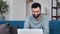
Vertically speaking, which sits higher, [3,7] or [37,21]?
[3,7]

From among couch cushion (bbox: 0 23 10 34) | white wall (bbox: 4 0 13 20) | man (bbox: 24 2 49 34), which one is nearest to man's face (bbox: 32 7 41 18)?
man (bbox: 24 2 49 34)

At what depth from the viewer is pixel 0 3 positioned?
5.79 m

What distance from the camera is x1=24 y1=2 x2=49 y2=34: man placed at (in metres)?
2.38

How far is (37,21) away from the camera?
8.12 feet

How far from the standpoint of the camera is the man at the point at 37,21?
2381 millimetres

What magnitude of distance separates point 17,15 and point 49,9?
4.51 feet

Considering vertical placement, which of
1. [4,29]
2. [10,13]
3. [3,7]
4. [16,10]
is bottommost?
[4,29]

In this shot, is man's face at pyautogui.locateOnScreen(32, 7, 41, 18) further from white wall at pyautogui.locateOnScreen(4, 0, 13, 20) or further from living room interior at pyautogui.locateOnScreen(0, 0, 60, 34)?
white wall at pyautogui.locateOnScreen(4, 0, 13, 20)

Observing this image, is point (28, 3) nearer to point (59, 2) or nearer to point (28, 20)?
point (59, 2)

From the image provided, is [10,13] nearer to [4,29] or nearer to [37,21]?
[37,21]

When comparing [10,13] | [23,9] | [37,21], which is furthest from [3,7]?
[37,21]

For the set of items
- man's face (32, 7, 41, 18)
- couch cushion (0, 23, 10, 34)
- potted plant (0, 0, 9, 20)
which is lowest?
couch cushion (0, 23, 10, 34)

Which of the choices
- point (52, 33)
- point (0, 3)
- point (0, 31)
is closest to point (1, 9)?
point (0, 3)

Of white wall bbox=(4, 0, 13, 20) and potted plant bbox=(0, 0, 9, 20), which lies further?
white wall bbox=(4, 0, 13, 20)
